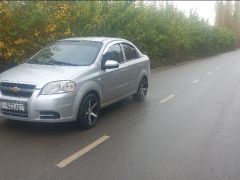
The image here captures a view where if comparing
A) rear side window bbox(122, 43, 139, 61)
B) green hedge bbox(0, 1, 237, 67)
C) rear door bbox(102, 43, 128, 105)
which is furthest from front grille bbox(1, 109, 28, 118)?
green hedge bbox(0, 1, 237, 67)

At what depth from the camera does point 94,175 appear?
606 centimetres

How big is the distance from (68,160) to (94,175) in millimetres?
712

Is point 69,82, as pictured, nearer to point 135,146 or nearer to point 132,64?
point 135,146

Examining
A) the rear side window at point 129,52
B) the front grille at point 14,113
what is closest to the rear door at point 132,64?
the rear side window at point 129,52

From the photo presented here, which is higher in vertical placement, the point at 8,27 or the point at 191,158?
the point at 8,27

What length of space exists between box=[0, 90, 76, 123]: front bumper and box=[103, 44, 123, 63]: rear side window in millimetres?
1833

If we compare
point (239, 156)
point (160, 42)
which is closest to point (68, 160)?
point (239, 156)

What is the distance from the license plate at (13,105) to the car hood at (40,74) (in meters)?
0.39

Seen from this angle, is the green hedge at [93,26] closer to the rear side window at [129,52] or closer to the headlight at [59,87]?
the rear side window at [129,52]

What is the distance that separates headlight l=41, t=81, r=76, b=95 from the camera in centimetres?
784

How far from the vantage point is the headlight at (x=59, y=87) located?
25.7 feet

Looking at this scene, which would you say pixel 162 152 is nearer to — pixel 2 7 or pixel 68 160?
pixel 68 160

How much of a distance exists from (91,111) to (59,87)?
3.31 ft

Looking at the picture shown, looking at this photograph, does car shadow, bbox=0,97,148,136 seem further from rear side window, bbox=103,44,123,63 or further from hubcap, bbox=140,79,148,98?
hubcap, bbox=140,79,148,98
